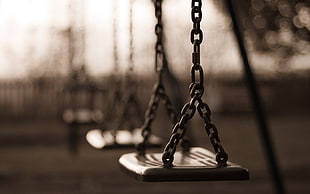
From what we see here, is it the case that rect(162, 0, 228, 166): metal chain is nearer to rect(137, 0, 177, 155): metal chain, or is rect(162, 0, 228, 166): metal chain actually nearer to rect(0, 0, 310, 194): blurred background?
rect(137, 0, 177, 155): metal chain

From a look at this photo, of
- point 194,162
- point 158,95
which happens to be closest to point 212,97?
point 158,95

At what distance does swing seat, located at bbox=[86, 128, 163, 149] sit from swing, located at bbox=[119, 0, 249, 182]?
849 millimetres

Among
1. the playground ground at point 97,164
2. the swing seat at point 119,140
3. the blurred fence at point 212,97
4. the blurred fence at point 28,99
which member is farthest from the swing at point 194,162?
the blurred fence at point 28,99

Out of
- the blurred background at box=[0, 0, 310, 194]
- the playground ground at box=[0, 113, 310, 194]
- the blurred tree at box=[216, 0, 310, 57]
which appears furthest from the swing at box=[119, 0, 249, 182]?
the blurred tree at box=[216, 0, 310, 57]

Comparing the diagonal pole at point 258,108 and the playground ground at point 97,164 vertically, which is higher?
the diagonal pole at point 258,108

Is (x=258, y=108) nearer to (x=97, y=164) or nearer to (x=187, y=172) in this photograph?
(x=187, y=172)

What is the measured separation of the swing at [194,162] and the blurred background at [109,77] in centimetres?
259

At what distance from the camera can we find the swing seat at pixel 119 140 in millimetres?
2646

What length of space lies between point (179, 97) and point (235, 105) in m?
10.5

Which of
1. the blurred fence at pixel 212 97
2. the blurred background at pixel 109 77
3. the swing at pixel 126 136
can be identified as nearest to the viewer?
the swing at pixel 126 136

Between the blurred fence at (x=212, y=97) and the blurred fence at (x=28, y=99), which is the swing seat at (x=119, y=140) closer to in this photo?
the blurred fence at (x=212, y=97)

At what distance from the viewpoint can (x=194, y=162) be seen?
1.71 meters

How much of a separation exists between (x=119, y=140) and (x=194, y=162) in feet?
3.70

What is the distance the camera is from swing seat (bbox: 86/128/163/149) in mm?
2646
